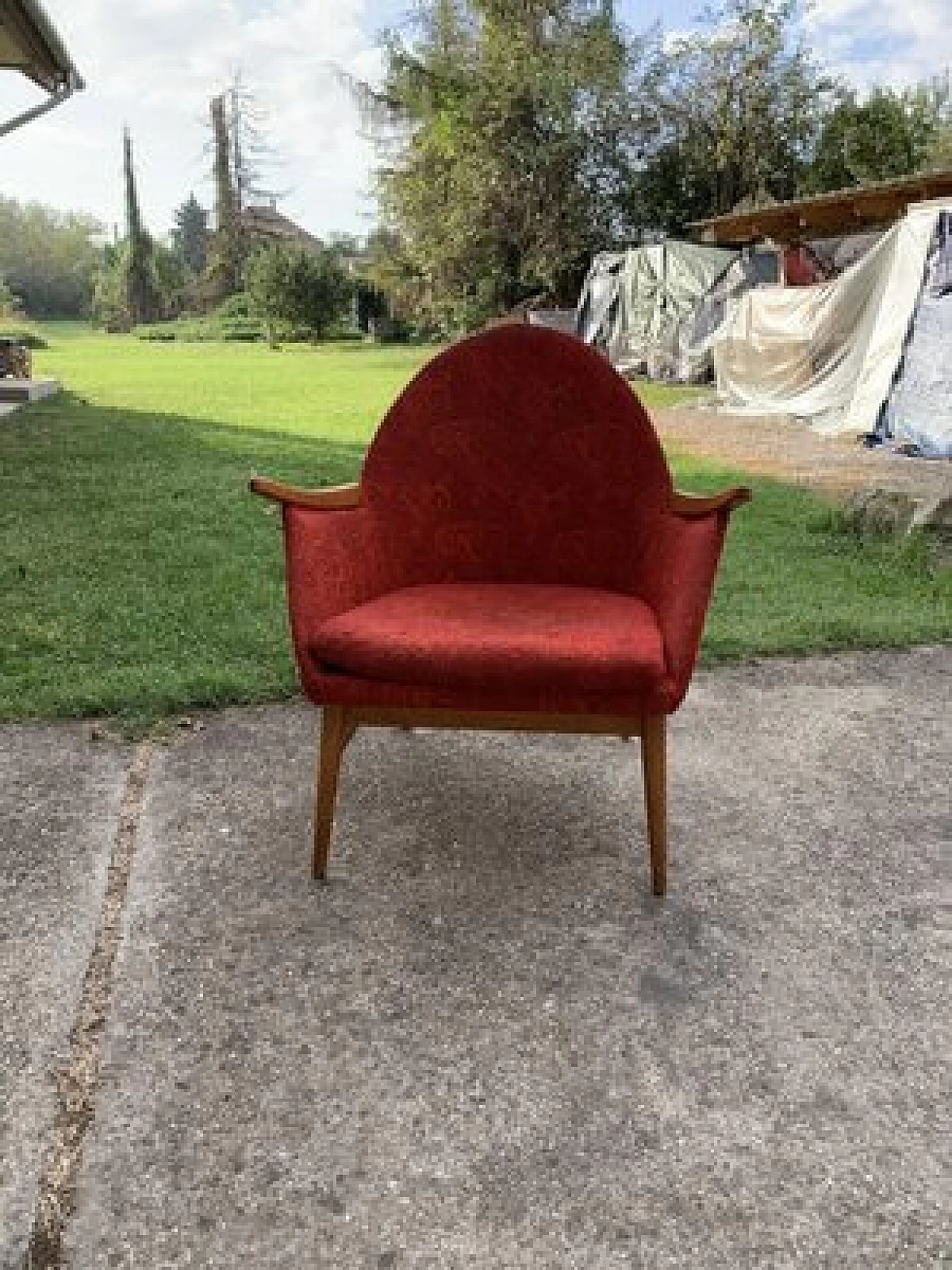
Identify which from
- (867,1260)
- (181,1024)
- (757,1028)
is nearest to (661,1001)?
(757,1028)

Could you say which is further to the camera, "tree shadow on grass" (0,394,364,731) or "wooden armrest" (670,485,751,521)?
"tree shadow on grass" (0,394,364,731)

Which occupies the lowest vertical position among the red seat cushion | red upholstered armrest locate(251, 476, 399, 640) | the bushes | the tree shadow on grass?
the bushes

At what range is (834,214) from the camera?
11953mm

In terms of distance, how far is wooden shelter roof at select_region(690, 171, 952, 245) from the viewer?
1016 cm

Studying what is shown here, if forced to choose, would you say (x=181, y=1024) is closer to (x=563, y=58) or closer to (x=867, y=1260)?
(x=867, y=1260)

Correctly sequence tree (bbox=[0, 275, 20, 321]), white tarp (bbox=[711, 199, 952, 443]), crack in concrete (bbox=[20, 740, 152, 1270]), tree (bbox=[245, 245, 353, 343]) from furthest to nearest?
1. tree (bbox=[0, 275, 20, 321])
2. tree (bbox=[245, 245, 353, 343])
3. white tarp (bbox=[711, 199, 952, 443])
4. crack in concrete (bbox=[20, 740, 152, 1270])

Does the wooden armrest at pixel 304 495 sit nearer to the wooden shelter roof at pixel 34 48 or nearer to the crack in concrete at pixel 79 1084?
the crack in concrete at pixel 79 1084

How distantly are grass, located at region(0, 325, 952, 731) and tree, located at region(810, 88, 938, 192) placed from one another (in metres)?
18.4

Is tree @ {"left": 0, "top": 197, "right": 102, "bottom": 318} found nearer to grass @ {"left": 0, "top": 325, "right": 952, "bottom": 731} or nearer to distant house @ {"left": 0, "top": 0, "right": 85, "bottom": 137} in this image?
distant house @ {"left": 0, "top": 0, "right": 85, "bottom": 137}

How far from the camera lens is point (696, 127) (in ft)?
76.0

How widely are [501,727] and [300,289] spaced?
103 ft

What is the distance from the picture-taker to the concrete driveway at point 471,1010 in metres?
1.37

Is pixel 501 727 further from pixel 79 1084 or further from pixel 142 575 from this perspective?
pixel 142 575

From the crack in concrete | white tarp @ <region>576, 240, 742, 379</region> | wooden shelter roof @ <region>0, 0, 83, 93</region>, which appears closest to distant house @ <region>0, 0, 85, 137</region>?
wooden shelter roof @ <region>0, 0, 83, 93</region>
